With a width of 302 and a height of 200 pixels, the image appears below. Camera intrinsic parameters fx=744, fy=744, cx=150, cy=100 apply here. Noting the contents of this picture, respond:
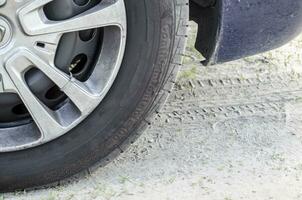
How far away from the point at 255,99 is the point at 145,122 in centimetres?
110

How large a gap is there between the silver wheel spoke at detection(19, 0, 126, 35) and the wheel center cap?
0.07 metres

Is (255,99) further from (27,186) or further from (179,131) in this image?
(27,186)

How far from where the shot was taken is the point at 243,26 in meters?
3.37

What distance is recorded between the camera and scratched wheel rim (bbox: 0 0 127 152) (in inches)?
122

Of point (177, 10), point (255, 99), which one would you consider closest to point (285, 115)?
point (255, 99)

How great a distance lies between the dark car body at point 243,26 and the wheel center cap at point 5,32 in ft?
3.01

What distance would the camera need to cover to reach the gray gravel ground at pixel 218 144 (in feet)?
11.4

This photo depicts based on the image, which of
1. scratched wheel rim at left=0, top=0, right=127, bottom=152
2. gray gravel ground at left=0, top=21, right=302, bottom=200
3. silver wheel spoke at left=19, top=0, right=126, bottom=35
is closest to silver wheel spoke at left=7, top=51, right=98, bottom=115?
scratched wheel rim at left=0, top=0, right=127, bottom=152

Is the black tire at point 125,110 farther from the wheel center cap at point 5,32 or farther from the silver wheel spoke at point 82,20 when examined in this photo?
the wheel center cap at point 5,32

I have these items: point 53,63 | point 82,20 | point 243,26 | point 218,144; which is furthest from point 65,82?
point 218,144

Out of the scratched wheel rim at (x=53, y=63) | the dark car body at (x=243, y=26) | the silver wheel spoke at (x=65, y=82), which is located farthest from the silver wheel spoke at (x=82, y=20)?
the dark car body at (x=243, y=26)

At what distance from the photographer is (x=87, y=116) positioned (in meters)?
3.29

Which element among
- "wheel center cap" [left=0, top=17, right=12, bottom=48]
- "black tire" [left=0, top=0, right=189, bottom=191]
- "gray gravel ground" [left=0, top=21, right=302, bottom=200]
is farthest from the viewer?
"gray gravel ground" [left=0, top=21, right=302, bottom=200]

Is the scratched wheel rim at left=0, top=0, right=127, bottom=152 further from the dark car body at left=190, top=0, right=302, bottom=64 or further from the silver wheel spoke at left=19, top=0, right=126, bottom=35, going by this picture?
the dark car body at left=190, top=0, right=302, bottom=64
